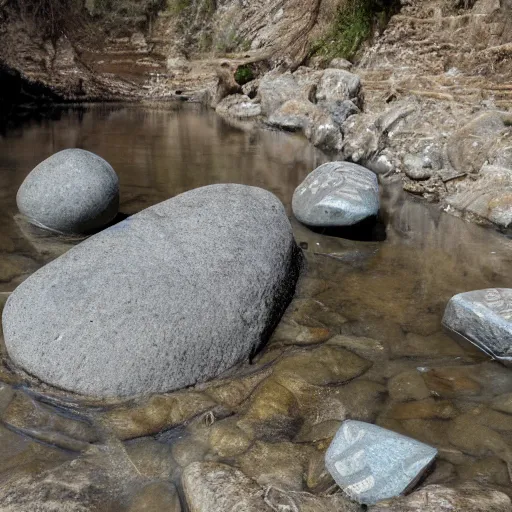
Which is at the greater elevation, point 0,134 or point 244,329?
point 244,329

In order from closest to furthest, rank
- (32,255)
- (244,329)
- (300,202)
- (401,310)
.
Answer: (244,329) < (401,310) < (32,255) < (300,202)

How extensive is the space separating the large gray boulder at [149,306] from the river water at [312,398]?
0.41 ft

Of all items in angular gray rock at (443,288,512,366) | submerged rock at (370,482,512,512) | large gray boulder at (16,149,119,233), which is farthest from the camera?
large gray boulder at (16,149,119,233)

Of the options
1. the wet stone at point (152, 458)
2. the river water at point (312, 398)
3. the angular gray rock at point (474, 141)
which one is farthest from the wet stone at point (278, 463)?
the angular gray rock at point (474, 141)

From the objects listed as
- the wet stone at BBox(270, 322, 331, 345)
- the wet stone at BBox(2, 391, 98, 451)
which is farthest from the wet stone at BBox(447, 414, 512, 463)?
the wet stone at BBox(2, 391, 98, 451)

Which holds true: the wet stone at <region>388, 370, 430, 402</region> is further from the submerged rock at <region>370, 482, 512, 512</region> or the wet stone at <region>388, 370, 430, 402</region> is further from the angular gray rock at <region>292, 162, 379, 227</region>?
the angular gray rock at <region>292, 162, 379, 227</region>

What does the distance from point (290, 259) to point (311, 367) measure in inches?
39.9

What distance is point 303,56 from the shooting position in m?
16.4

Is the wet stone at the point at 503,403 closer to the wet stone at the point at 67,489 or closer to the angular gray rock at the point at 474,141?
the wet stone at the point at 67,489

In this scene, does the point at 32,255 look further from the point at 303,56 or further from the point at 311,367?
the point at 303,56

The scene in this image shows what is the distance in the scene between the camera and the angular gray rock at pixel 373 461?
2.23 m

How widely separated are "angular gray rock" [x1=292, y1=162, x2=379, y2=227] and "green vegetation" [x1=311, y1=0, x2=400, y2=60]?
32.9 feet

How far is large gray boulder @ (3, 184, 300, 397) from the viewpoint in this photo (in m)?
2.80

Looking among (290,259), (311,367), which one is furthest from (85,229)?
(311,367)
